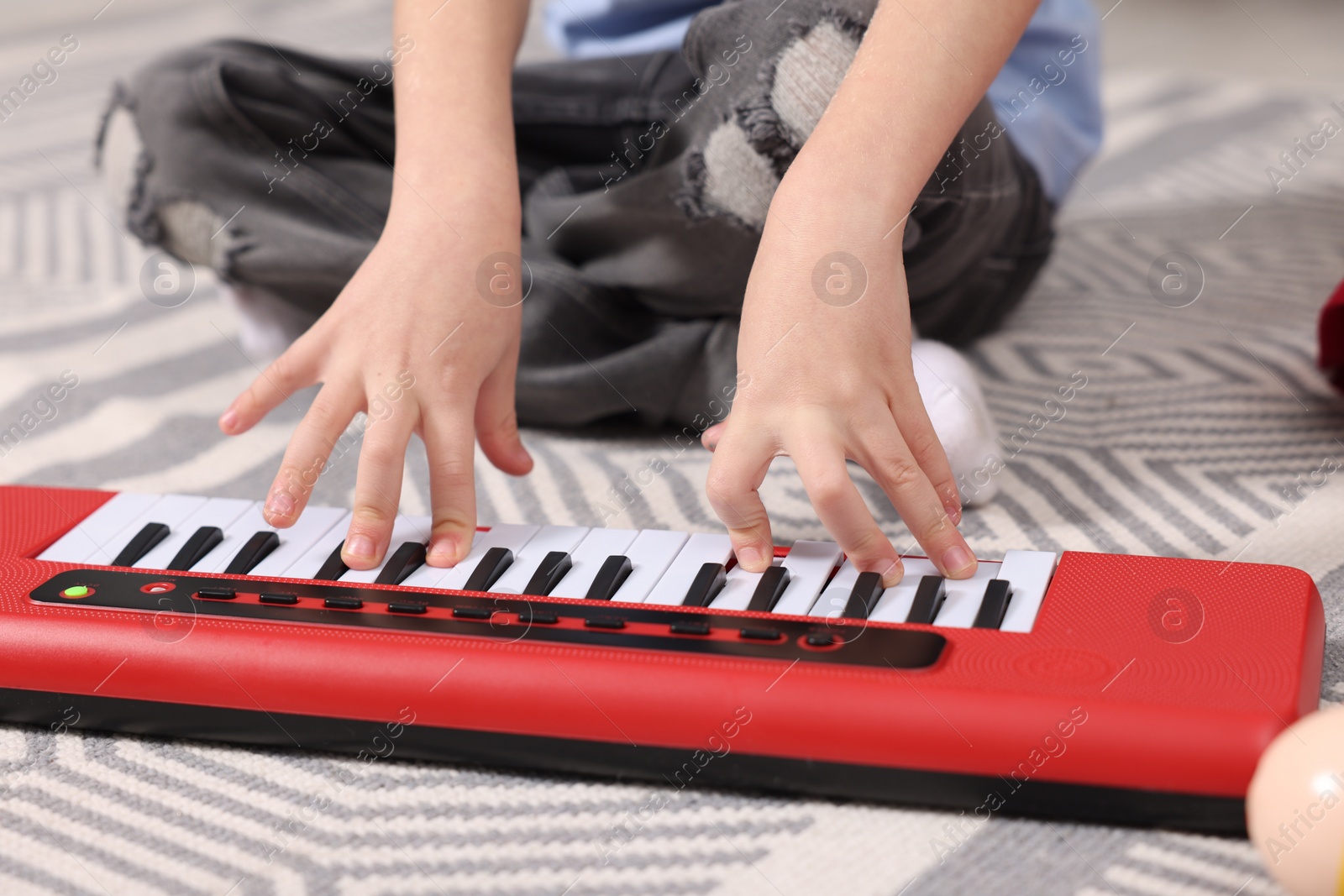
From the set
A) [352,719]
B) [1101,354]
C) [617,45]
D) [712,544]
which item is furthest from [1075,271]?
[352,719]

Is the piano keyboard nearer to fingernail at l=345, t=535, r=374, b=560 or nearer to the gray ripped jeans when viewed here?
fingernail at l=345, t=535, r=374, b=560

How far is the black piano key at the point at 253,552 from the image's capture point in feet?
2.01

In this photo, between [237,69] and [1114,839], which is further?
[237,69]

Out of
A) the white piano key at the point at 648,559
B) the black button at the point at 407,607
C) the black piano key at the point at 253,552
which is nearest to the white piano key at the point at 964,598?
the white piano key at the point at 648,559

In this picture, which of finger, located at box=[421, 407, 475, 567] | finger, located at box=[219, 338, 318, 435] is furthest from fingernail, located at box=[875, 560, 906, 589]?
finger, located at box=[219, 338, 318, 435]

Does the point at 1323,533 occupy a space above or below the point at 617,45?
below

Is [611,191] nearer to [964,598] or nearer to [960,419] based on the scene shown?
[960,419]

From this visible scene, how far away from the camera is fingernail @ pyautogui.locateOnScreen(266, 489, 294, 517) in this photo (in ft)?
2.06

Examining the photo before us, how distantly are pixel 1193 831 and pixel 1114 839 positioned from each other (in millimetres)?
30

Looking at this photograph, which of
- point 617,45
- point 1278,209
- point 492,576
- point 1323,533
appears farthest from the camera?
point 1278,209

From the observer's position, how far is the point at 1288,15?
2.69m

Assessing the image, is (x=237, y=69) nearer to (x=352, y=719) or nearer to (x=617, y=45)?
(x=617, y=45)

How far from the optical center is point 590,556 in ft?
2.00

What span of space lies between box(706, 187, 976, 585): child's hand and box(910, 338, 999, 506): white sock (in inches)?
6.4
